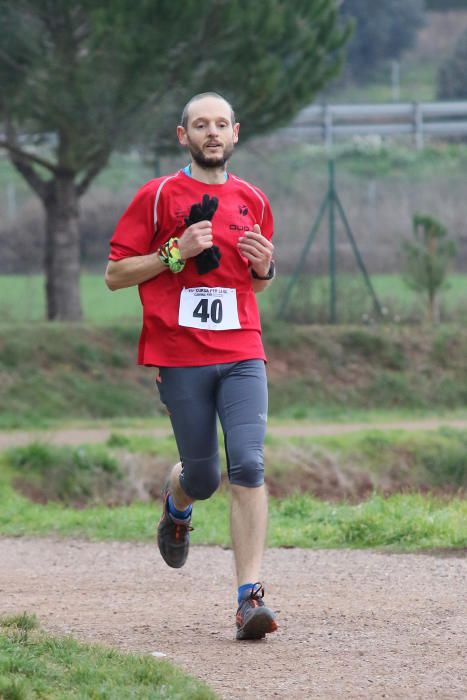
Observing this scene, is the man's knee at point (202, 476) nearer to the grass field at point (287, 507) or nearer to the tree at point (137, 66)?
the grass field at point (287, 507)

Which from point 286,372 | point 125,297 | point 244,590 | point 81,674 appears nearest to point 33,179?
Result: point 125,297

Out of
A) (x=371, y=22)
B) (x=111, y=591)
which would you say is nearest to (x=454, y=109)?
(x=371, y=22)

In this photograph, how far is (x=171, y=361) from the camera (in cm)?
606

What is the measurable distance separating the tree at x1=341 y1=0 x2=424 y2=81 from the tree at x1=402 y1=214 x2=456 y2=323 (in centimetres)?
4444

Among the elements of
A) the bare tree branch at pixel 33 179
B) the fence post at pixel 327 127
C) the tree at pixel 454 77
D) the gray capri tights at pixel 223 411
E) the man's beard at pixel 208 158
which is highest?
the tree at pixel 454 77

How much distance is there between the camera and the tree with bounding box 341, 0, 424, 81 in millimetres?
68062

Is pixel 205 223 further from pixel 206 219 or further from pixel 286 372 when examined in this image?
pixel 286 372

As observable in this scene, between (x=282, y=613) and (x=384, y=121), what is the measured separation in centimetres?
4366

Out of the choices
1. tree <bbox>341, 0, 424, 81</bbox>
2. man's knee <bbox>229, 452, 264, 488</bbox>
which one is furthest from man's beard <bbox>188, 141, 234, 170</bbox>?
tree <bbox>341, 0, 424, 81</bbox>

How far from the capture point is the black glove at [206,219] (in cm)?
597

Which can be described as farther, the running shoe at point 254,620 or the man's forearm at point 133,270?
the man's forearm at point 133,270

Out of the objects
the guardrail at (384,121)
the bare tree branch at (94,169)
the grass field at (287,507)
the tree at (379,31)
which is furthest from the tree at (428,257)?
the tree at (379,31)

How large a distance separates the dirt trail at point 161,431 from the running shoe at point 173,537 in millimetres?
7197

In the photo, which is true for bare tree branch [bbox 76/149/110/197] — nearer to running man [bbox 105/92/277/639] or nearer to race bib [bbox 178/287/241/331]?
running man [bbox 105/92/277/639]
